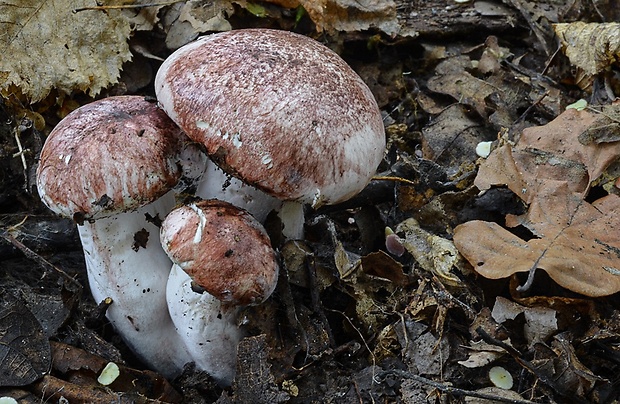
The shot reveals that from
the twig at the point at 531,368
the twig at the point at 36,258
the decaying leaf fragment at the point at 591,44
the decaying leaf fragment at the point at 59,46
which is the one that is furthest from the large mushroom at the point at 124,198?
the decaying leaf fragment at the point at 591,44

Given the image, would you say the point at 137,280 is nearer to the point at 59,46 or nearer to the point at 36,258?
the point at 36,258

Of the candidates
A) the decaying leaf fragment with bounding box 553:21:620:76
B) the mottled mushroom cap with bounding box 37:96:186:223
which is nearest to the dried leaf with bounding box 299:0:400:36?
the decaying leaf fragment with bounding box 553:21:620:76

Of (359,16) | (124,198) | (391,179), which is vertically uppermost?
(124,198)

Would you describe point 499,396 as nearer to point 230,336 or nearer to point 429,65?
point 230,336

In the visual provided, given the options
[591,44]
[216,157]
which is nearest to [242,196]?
[216,157]

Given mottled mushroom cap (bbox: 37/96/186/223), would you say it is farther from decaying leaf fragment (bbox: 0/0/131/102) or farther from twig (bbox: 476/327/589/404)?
twig (bbox: 476/327/589/404)

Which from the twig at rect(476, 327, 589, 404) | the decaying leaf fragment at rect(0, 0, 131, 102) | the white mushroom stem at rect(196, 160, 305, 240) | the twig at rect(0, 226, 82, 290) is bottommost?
the twig at rect(476, 327, 589, 404)

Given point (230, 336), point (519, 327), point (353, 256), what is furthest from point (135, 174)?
point (519, 327)

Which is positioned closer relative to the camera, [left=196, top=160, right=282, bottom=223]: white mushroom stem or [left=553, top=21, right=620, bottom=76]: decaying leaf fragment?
[left=196, top=160, right=282, bottom=223]: white mushroom stem
